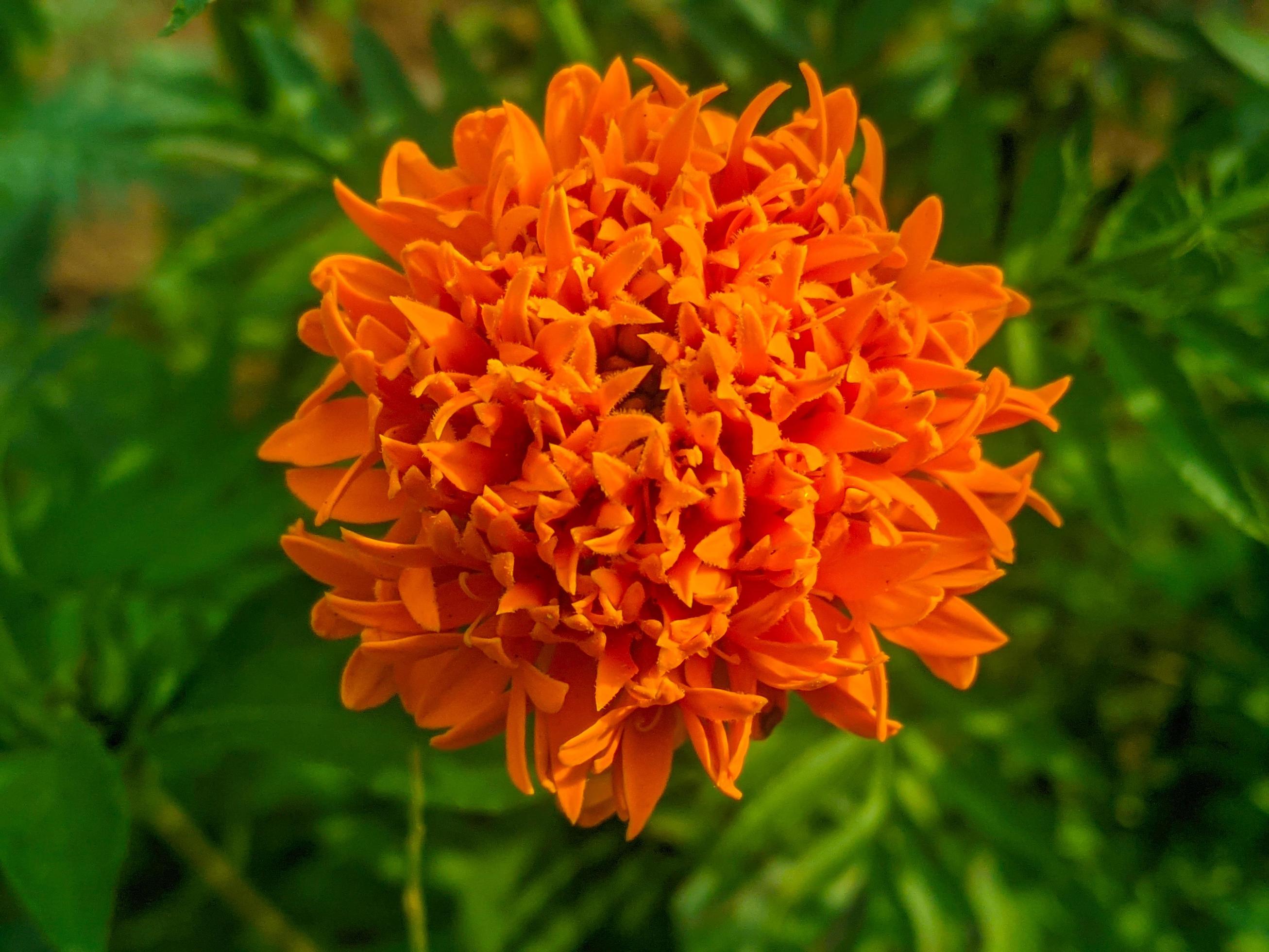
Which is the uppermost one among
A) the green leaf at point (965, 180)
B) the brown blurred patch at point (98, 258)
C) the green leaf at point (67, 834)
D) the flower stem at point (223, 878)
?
the green leaf at point (965, 180)

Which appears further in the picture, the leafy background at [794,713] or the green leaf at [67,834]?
the leafy background at [794,713]

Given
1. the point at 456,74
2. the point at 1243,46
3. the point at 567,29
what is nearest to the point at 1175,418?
the point at 1243,46

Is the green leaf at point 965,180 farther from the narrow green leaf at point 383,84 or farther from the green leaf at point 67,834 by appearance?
the green leaf at point 67,834

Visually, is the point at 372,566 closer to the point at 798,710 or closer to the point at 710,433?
the point at 710,433

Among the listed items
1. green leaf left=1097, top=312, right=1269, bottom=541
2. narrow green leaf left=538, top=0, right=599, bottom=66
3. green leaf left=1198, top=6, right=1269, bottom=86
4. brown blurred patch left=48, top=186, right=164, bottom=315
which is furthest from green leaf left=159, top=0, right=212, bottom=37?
brown blurred patch left=48, top=186, right=164, bottom=315

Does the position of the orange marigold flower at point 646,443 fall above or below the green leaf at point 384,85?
below

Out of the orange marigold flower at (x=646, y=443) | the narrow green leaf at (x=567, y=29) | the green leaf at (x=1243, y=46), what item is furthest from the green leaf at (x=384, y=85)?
the green leaf at (x=1243, y=46)

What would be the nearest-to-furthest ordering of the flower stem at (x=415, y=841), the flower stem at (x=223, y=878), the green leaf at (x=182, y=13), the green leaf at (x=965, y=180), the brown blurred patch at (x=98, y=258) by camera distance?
the green leaf at (x=182, y=13), the flower stem at (x=415, y=841), the green leaf at (x=965, y=180), the flower stem at (x=223, y=878), the brown blurred patch at (x=98, y=258)

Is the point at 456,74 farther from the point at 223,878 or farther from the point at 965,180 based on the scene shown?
the point at 223,878
